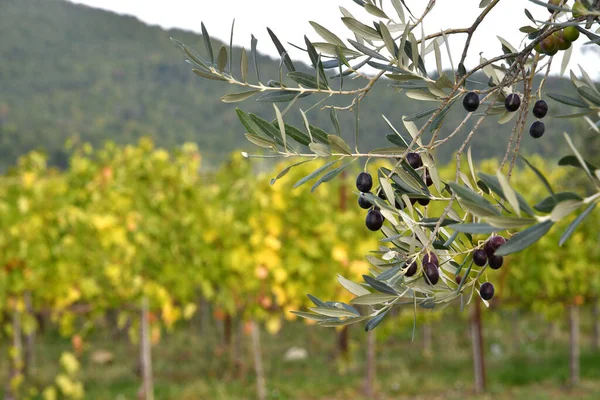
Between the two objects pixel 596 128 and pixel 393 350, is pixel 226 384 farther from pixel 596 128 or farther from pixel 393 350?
pixel 596 128

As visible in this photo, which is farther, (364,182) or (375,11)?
(375,11)

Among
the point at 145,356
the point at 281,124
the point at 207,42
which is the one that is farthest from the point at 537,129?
the point at 145,356

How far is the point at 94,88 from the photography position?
48281 mm

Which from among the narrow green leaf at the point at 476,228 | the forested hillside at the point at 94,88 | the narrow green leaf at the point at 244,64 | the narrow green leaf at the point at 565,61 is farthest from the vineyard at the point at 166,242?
the forested hillside at the point at 94,88

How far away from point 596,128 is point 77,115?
155 ft

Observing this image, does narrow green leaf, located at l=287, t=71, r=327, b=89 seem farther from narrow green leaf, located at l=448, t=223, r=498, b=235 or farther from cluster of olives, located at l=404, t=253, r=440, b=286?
narrow green leaf, located at l=448, t=223, r=498, b=235

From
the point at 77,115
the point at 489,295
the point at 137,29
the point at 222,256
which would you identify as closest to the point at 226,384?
the point at 222,256

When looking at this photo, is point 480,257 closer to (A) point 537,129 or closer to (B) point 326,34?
(A) point 537,129

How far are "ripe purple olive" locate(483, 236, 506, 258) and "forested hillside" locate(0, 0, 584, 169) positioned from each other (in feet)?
98.8

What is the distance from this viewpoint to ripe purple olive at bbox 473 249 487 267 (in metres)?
1.12

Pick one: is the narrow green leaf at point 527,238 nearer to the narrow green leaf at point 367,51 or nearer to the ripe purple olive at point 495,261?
the ripe purple olive at point 495,261

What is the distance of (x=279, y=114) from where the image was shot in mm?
1117

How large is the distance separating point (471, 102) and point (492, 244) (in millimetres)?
270

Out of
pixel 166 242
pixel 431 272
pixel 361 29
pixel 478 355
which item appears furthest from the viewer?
pixel 478 355
